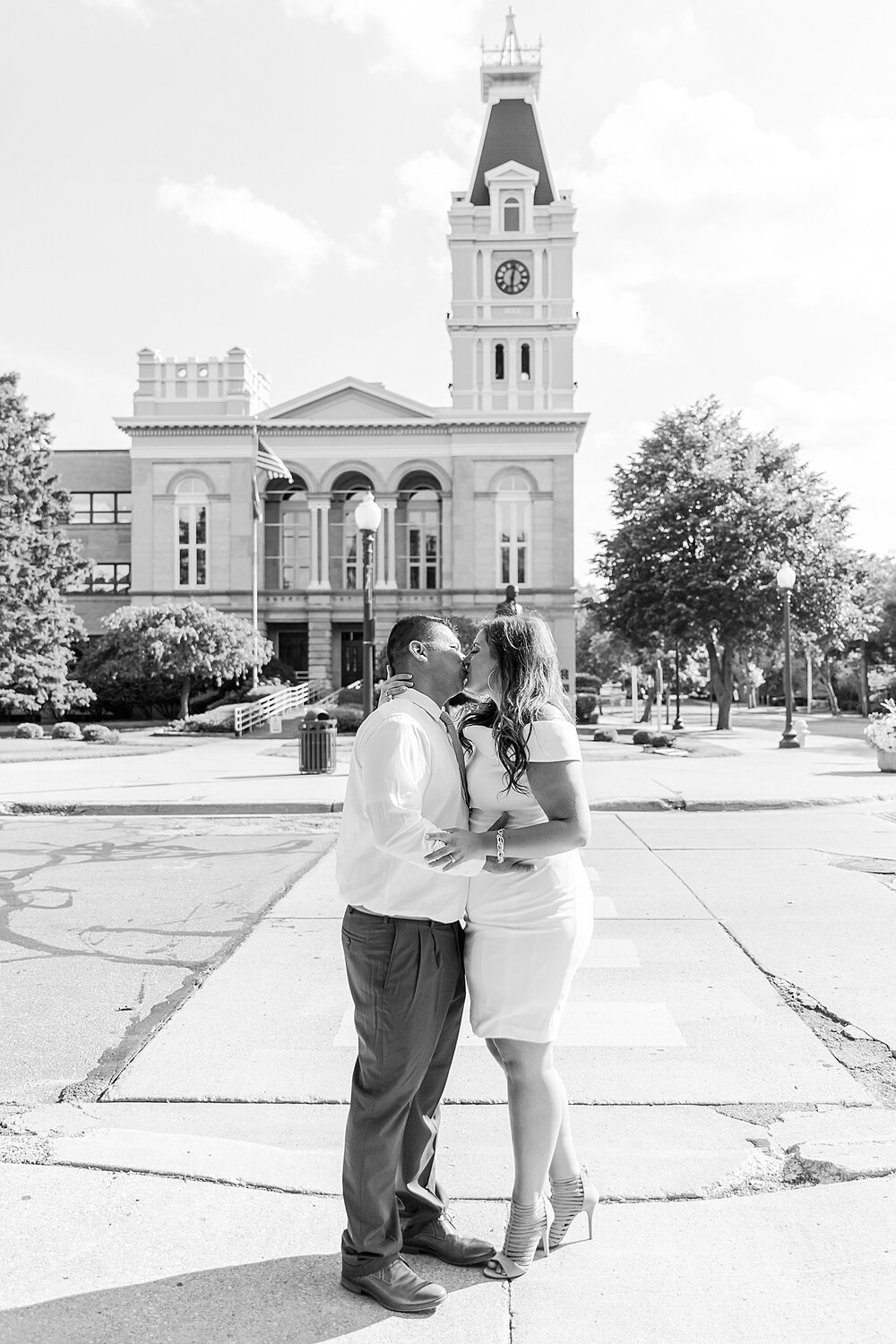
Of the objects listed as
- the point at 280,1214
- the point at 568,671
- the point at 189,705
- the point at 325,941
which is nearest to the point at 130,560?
the point at 189,705

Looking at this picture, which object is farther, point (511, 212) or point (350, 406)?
point (511, 212)

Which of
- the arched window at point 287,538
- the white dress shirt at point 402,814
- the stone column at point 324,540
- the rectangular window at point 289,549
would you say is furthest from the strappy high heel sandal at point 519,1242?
the rectangular window at point 289,549

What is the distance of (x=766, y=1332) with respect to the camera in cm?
285

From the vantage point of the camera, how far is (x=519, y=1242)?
323 cm

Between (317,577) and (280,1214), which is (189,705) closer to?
(317,577)

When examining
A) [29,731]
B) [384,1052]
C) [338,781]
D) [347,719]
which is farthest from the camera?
[347,719]

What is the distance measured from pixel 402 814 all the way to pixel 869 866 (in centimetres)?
818

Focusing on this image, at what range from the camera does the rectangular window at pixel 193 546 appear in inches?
2250

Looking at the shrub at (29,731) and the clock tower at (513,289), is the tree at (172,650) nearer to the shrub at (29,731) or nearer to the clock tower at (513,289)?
the shrub at (29,731)

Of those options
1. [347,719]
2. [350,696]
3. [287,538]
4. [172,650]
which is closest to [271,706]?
[350,696]

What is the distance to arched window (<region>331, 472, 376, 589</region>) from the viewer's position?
58344 millimetres

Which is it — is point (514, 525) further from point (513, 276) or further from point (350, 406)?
point (513, 276)

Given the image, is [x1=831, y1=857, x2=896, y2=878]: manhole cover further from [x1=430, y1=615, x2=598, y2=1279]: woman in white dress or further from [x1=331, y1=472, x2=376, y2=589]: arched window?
[x1=331, y1=472, x2=376, y2=589]: arched window

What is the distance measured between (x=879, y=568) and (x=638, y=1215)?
64157 millimetres
